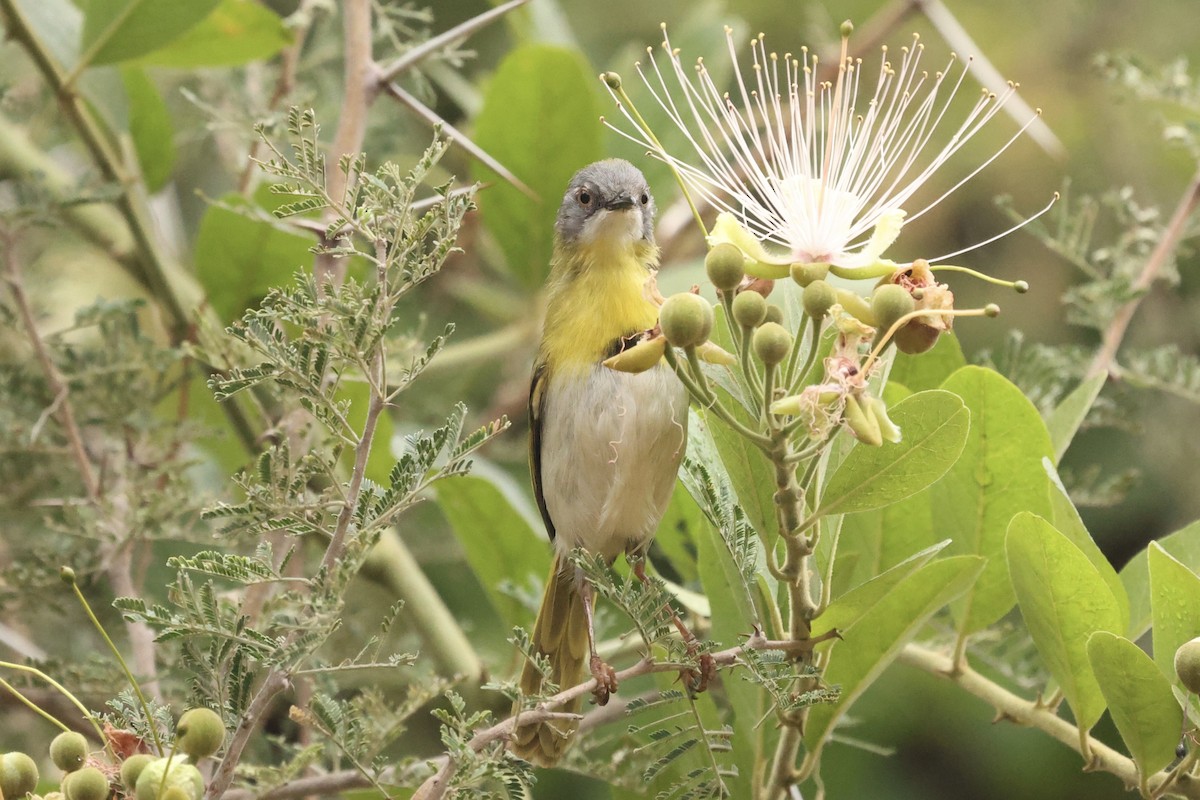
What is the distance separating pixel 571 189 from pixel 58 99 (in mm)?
1105

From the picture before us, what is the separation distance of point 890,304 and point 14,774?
1.01m

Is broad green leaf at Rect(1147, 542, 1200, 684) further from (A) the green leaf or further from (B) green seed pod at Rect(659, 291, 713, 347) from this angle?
(A) the green leaf

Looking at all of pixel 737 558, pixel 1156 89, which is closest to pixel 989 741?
pixel 1156 89

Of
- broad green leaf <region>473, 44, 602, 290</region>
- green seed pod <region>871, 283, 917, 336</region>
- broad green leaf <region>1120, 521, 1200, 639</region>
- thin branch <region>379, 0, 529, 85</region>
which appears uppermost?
thin branch <region>379, 0, 529, 85</region>

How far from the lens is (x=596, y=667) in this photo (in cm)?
221

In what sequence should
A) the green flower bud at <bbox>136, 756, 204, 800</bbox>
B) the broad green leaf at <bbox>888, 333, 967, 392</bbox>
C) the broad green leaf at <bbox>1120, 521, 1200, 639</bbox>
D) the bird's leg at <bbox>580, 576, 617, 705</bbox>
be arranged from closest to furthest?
the green flower bud at <bbox>136, 756, 204, 800</bbox> < the broad green leaf at <bbox>1120, 521, 1200, 639</bbox> < the bird's leg at <bbox>580, 576, 617, 705</bbox> < the broad green leaf at <bbox>888, 333, 967, 392</bbox>

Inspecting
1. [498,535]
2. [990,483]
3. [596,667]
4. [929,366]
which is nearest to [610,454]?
[498,535]

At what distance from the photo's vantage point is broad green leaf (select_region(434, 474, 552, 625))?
2625 millimetres

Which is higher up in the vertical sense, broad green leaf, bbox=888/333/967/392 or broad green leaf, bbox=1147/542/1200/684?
broad green leaf, bbox=888/333/967/392

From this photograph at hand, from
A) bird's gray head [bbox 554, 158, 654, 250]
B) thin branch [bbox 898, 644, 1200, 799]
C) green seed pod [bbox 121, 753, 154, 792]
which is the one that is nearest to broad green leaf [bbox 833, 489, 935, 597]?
thin branch [bbox 898, 644, 1200, 799]

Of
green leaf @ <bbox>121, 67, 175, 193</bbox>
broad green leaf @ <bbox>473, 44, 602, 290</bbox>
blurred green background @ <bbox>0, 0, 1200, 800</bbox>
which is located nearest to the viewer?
green leaf @ <bbox>121, 67, 175, 193</bbox>

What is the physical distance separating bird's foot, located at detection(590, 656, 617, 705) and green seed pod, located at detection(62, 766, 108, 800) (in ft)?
2.55

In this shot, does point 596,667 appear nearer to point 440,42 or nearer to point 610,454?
point 610,454

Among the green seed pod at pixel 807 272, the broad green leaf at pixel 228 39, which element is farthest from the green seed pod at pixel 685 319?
the broad green leaf at pixel 228 39
